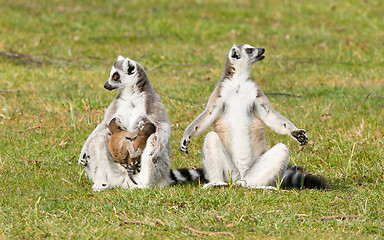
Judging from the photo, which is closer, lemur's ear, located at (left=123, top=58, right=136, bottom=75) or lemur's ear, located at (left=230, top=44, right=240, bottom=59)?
lemur's ear, located at (left=230, top=44, right=240, bottom=59)

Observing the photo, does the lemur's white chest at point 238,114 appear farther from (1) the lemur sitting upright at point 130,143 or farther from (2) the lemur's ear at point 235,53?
(1) the lemur sitting upright at point 130,143

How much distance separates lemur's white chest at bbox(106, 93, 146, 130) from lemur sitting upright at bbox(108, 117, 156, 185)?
14cm

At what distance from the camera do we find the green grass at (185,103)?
4918mm

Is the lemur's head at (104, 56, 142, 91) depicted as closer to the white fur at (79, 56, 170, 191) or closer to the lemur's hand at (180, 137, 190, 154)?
the white fur at (79, 56, 170, 191)

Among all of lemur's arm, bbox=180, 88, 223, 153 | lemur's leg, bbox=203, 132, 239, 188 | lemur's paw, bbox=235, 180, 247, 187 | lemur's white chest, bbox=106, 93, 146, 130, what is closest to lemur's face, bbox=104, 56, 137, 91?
lemur's white chest, bbox=106, 93, 146, 130

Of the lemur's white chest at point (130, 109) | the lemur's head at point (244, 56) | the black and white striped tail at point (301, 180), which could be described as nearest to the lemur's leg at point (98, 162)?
the lemur's white chest at point (130, 109)

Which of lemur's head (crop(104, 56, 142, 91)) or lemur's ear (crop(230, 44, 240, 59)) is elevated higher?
lemur's ear (crop(230, 44, 240, 59))

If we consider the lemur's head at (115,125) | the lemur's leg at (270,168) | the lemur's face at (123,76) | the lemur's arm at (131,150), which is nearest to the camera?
the lemur's leg at (270,168)

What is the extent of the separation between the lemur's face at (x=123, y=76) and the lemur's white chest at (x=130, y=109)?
16 centimetres

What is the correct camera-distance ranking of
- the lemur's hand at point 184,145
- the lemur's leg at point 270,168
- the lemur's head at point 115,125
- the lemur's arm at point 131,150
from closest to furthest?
1. the lemur's hand at point 184,145
2. the lemur's leg at point 270,168
3. the lemur's arm at point 131,150
4. the lemur's head at point 115,125

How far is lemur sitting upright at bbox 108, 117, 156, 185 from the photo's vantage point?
587 cm

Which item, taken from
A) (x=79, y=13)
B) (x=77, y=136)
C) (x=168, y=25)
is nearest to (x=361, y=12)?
(x=168, y=25)

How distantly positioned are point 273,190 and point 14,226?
2579 millimetres

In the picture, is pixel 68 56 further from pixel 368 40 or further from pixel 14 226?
pixel 14 226
